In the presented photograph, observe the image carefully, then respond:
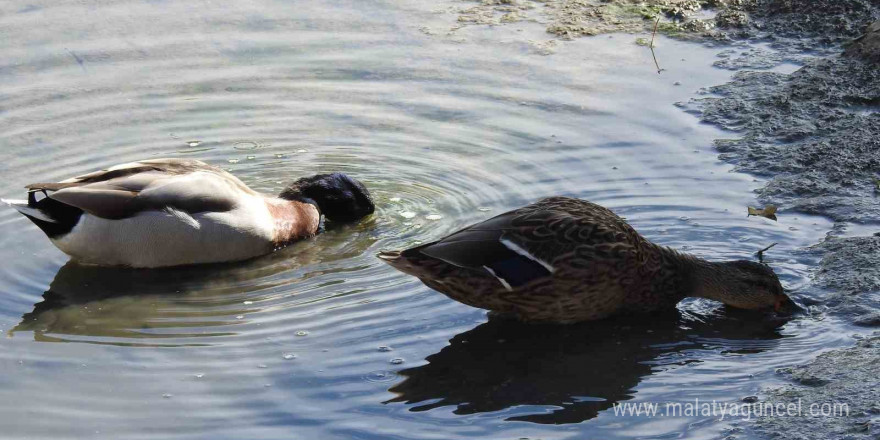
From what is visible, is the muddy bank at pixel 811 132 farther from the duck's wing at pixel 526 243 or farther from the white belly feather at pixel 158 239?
the white belly feather at pixel 158 239

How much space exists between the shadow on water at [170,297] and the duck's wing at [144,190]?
40 cm

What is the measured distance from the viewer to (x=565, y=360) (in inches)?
248

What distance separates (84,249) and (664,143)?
4.20 metres

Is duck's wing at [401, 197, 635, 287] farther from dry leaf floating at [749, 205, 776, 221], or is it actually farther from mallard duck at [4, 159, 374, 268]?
mallard duck at [4, 159, 374, 268]

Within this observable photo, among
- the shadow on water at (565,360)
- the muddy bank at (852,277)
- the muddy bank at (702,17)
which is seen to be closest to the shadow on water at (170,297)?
the shadow on water at (565,360)

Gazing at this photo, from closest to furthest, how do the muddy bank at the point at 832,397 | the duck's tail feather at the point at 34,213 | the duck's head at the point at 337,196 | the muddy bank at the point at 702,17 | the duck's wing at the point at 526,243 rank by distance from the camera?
the muddy bank at the point at 832,397, the duck's wing at the point at 526,243, the duck's tail feather at the point at 34,213, the duck's head at the point at 337,196, the muddy bank at the point at 702,17

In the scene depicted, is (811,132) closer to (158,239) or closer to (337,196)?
(337,196)

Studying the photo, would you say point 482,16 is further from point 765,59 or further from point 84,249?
point 84,249

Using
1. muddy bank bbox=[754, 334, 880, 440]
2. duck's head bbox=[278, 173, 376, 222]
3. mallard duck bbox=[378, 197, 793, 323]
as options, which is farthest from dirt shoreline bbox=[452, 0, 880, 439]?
duck's head bbox=[278, 173, 376, 222]

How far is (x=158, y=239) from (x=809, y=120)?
4.90 m

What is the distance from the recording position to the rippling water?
587cm

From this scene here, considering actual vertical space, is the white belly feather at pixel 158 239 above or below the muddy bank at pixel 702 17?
below

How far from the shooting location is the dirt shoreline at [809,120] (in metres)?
5.79

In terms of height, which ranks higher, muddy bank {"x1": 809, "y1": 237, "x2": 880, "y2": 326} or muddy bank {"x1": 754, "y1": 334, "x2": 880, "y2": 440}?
muddy bank {"x1": 809, "y1": 237, "x2": 880, "y2": 326}
